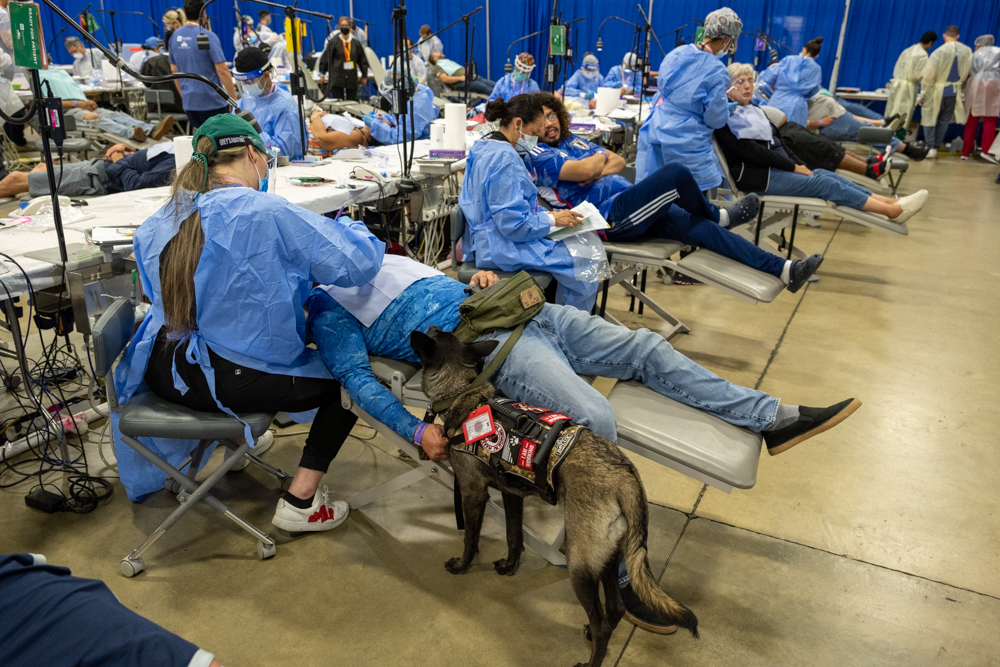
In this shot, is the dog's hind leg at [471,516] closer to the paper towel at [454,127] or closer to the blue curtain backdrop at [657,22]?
the paper towel at [454,127]

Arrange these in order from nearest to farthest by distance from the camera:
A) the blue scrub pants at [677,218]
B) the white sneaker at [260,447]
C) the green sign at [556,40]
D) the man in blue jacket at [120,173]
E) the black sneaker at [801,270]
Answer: the white sneaker at [260,447], the black sneaker at [801,270], the blue scrub pants at [677,218], the man in blue jacket at [120,173], the green sign at [556,40]

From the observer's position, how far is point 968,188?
278 inches

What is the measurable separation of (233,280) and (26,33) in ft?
2.81

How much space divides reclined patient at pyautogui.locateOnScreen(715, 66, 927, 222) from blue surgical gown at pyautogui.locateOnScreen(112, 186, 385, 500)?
2.88 m

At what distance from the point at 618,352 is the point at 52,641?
140 centimetres

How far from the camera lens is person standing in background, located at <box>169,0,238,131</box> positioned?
4785 millimetres

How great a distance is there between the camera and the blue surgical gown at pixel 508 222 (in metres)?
2.61

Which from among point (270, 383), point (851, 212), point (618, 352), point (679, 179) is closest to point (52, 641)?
point (270, 383)

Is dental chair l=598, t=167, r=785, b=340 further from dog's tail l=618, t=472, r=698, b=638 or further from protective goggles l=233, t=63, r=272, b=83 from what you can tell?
protective goggles l=233, t=63, r=272, b=83

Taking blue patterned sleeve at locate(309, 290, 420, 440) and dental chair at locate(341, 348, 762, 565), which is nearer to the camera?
dental chair at locate(341, 348, 762, 565)

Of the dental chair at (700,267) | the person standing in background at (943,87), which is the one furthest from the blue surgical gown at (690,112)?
the person standing in background at (943,87)

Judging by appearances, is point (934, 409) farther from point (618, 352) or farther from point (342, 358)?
point (342, 358)

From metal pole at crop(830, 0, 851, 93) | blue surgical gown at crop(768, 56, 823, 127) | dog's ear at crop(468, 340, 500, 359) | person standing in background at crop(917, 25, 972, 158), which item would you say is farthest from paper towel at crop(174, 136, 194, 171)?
metal pole at crop(830, 0, 851, 93)

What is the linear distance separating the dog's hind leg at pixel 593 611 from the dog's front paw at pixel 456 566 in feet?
1.35
